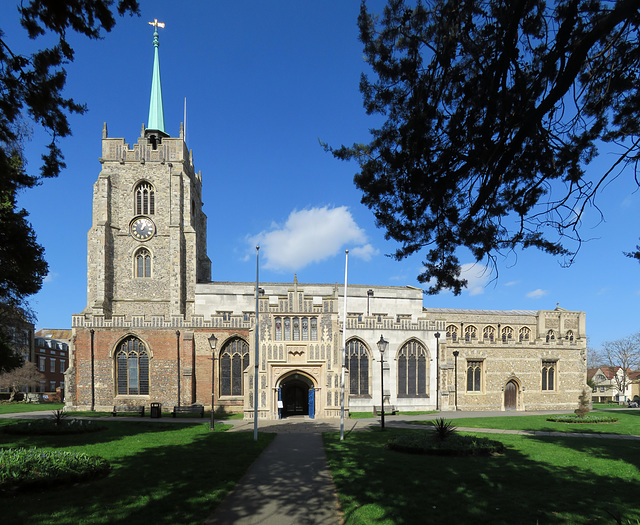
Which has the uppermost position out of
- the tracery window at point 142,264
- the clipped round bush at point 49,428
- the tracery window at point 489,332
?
the tracery window at point 142,264

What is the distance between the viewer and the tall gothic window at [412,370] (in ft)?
104

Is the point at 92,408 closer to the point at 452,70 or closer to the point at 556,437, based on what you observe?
the point at 556,437

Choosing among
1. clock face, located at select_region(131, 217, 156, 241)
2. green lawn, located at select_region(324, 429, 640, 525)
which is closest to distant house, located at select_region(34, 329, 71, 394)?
clock face, located at select_region(131, 217, 156, 241)

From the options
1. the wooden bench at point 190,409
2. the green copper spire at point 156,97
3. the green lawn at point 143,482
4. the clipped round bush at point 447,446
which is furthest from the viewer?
the green copper spire at point 156,97

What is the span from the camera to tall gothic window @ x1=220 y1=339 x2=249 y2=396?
104 ft

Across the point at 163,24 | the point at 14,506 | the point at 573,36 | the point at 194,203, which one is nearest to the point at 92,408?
the point at 194,203

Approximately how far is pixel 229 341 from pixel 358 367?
992 centimetres

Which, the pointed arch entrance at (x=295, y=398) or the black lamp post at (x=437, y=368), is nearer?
the pointed arch entrance at (x=295, y=398)

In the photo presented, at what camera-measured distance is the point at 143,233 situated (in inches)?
1487

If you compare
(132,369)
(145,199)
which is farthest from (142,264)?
(132,369)

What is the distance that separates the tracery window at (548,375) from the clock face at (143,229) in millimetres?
36242

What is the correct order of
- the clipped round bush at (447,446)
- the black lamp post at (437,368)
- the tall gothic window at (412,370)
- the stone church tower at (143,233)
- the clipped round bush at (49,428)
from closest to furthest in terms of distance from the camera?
1. the clipped round bush at (447,446)
2. the clipped round bush at (49,428)
3. the tall gothic window at (412,370)
4. the black lamp post at (437,368)
5. the stone church tower at (143,233)

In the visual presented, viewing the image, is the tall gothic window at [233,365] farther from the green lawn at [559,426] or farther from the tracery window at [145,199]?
the tracery window at [145,199]

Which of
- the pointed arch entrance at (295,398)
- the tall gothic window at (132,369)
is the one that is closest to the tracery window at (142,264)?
the tall gothic window at (132,369)
